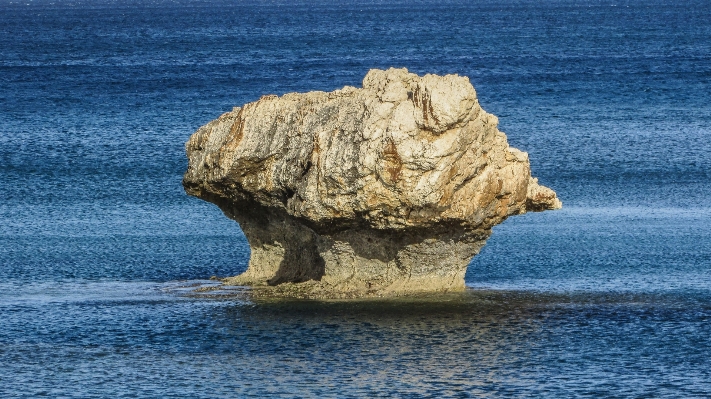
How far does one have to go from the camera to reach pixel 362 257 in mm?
26734

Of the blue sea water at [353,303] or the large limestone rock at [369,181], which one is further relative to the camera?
the large limestone rock at [369,181]

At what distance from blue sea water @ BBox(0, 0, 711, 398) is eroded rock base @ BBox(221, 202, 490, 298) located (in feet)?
2.44

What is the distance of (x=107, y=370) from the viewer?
2184cm

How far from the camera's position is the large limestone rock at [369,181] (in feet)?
78.5

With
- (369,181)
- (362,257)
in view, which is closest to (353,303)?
(362,257)

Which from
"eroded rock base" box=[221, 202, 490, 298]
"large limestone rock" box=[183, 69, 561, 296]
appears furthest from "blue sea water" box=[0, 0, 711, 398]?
"large limestone rock" box=[183, 69, 561, 296]

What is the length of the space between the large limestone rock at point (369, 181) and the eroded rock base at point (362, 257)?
0.03 metres

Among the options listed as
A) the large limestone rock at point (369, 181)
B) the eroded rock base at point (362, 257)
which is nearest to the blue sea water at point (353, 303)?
the eroded rock base at point (362, 257)

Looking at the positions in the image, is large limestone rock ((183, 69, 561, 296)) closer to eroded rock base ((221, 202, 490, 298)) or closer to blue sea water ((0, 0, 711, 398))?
eroded rock base ((221, 202, 490, 298))

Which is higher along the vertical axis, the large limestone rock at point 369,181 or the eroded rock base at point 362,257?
the large limestone rock at point 369,181

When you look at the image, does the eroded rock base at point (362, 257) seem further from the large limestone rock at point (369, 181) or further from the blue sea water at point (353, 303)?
the blue sea water at point (353, 303)

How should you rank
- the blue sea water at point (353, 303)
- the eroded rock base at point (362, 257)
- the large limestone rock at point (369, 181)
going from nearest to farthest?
the blue sea water at point (353, 303)
the large limestone rock at point (369, 181)
the eroded rock base at point (362, 257)

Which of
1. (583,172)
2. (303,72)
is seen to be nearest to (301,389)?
(583,172)

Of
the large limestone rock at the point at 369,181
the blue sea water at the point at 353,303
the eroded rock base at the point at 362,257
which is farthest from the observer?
the eroded rock base at the point at 362,257
